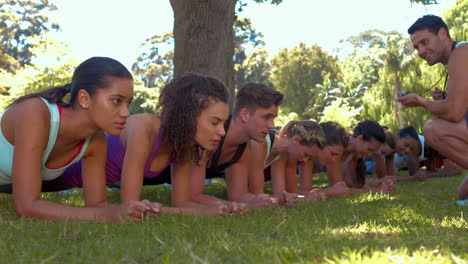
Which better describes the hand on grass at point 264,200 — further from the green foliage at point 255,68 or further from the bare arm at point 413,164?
the green foliage at point 255,68

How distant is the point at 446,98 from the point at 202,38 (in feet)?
17.4

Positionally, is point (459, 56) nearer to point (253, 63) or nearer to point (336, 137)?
point (336, 137)

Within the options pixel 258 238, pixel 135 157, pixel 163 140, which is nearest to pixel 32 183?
pixel 135 157

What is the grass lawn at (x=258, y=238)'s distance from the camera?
8.00 feet

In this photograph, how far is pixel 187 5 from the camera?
9883mm

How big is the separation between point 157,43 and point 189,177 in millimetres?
57939

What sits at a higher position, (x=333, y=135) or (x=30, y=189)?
(x=333, y=135)

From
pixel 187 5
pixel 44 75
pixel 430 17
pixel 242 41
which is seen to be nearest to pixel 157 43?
pixel 242 41

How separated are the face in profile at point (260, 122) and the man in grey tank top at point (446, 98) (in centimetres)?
142

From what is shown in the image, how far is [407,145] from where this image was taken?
10727 millimetres

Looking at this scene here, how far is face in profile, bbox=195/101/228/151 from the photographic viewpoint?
4625mm

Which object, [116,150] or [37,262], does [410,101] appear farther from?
[37,262]

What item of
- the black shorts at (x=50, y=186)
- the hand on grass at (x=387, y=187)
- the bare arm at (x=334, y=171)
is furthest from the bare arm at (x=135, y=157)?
the bare arm at (x=334, y=171)

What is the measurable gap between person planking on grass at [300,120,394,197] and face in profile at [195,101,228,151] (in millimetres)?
2872
